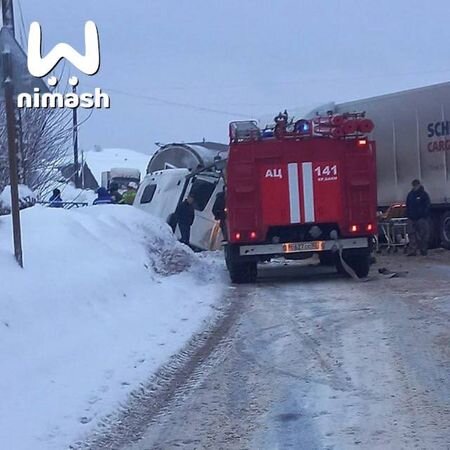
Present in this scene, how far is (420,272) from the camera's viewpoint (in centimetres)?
1964

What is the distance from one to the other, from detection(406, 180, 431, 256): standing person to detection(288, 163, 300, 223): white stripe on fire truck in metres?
6.37

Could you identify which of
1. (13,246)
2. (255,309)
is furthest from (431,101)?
(13,246)

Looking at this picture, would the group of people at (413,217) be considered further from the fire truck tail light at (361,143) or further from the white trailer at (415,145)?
the fire truck tail light at (361,143)

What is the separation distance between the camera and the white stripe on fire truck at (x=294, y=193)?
18250 mm

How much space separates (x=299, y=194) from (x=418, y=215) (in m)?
6.42

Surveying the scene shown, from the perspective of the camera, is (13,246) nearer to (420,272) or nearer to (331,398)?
(331,398)

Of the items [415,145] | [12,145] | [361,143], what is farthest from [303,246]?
[415,145]

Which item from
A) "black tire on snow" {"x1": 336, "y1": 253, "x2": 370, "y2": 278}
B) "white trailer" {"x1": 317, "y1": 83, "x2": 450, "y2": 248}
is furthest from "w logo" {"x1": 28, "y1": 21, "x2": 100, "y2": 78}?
"white trailer" {"x1": 317, "y1": 83, "x2": 450, "y2": 248}

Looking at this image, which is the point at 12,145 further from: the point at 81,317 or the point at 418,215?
the point at 418,215

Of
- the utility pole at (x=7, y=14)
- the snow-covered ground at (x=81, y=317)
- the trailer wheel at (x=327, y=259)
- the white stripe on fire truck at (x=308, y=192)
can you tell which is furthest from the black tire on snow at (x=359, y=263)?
the utility pole at (x=7, y=14)

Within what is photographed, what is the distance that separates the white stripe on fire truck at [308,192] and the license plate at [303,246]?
422 millimetres

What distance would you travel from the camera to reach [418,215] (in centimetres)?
2394

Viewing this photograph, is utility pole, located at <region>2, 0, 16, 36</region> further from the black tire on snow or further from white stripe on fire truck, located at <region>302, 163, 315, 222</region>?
the black tire on snow

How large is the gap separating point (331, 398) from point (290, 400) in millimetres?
335
